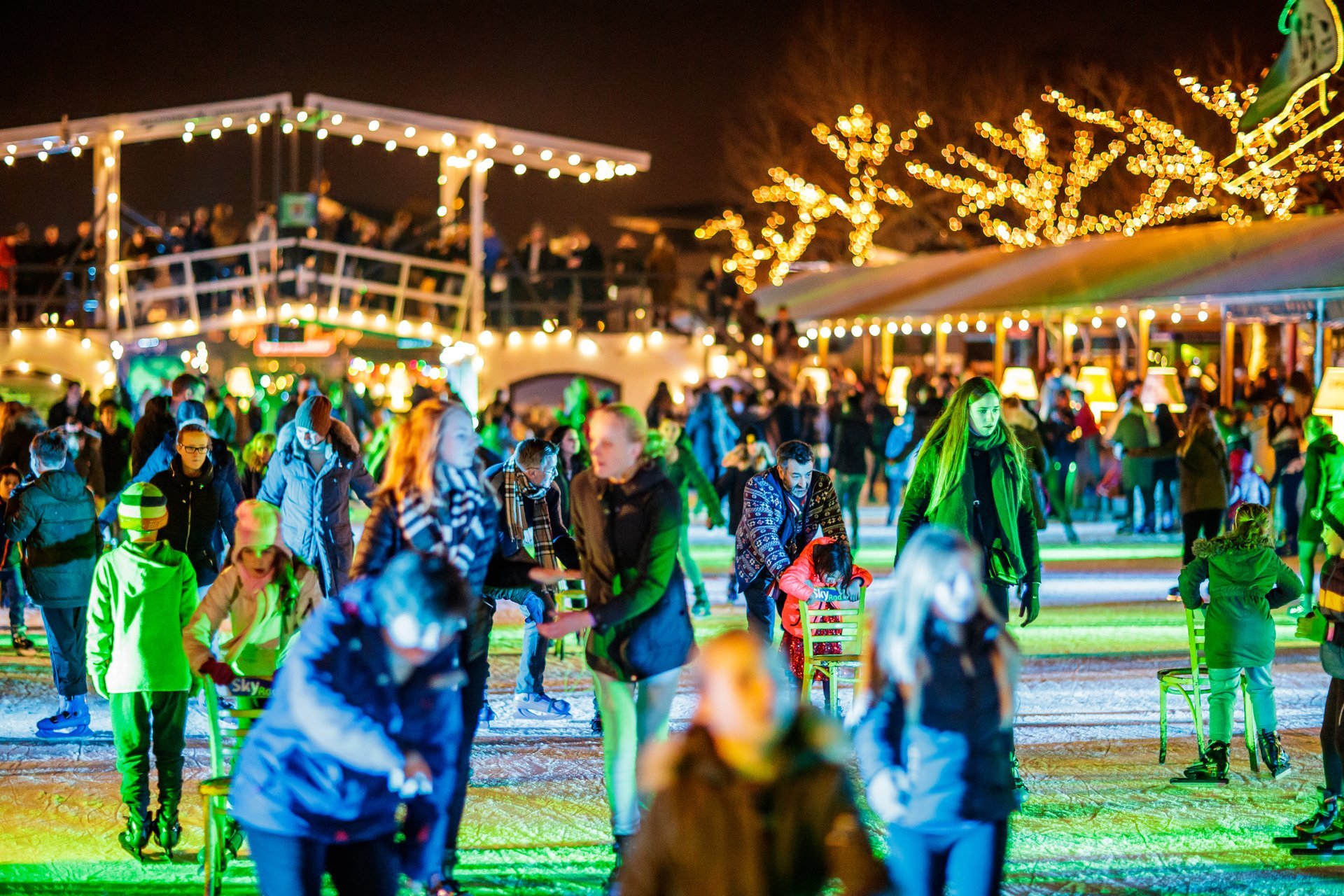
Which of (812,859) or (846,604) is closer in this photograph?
(812,859)

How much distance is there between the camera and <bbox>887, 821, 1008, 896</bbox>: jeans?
3.57 meters

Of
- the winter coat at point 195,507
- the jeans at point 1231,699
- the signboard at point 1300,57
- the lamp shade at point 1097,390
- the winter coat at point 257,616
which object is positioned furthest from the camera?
the lamp shade at point 1097,390

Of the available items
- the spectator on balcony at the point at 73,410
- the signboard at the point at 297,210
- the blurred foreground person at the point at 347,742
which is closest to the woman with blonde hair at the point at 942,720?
the blurred foreground person at the point at 347,742

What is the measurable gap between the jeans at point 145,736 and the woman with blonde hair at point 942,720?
8.89 ft

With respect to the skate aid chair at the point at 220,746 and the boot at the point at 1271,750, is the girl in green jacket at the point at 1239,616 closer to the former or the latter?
the boot at the point at 1271,750

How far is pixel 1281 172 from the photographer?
23.3 metres

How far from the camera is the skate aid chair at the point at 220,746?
14.7ft

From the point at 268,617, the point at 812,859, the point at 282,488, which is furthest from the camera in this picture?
the point at 282,488

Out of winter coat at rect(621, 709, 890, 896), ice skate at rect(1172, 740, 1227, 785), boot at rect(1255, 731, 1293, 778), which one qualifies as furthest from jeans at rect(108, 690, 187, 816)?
boot at rect(1255, 731, 1293, 778)

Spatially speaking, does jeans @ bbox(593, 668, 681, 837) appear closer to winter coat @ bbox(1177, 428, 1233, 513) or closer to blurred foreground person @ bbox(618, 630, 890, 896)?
blurred foreground person @ bbox(618, 630, 890, 896)

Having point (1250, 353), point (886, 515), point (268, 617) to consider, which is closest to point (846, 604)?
point (268, 617)

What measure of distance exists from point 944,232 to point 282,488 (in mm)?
34023

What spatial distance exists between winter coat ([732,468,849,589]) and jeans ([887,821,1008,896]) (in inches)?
122

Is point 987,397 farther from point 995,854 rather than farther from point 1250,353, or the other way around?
point 1250,353
